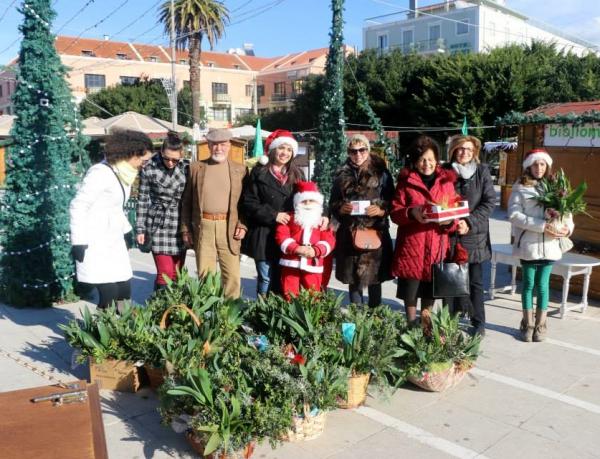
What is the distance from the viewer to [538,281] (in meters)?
4.95

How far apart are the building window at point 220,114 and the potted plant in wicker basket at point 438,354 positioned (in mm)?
63035

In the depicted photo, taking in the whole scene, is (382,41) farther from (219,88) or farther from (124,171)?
(124,171)

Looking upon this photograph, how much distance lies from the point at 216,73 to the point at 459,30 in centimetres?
2704

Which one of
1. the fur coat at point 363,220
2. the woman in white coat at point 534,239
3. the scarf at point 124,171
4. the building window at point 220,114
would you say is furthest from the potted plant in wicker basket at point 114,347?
the building window at point 220,114

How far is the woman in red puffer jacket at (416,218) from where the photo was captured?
4.36m

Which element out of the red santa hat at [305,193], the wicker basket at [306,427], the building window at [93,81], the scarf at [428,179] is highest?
the building window at [93,81]

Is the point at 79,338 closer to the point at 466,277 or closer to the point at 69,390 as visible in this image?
the point at 69,390

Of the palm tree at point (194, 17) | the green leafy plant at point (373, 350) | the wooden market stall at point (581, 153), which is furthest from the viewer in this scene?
the palm tree at point (194, 17)

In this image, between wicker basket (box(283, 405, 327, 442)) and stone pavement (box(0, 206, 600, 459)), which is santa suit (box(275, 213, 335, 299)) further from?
wicker basket (box(283, 405, 327, 442))

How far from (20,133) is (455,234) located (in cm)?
464

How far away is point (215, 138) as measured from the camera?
4.71 meters

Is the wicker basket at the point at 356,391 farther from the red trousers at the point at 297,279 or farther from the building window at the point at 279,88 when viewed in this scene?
the building window at the point at 279,88

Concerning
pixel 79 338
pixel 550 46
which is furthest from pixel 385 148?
pixel 550 46

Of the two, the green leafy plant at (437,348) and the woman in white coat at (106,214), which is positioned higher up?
the woman in white coat at (106,214)
